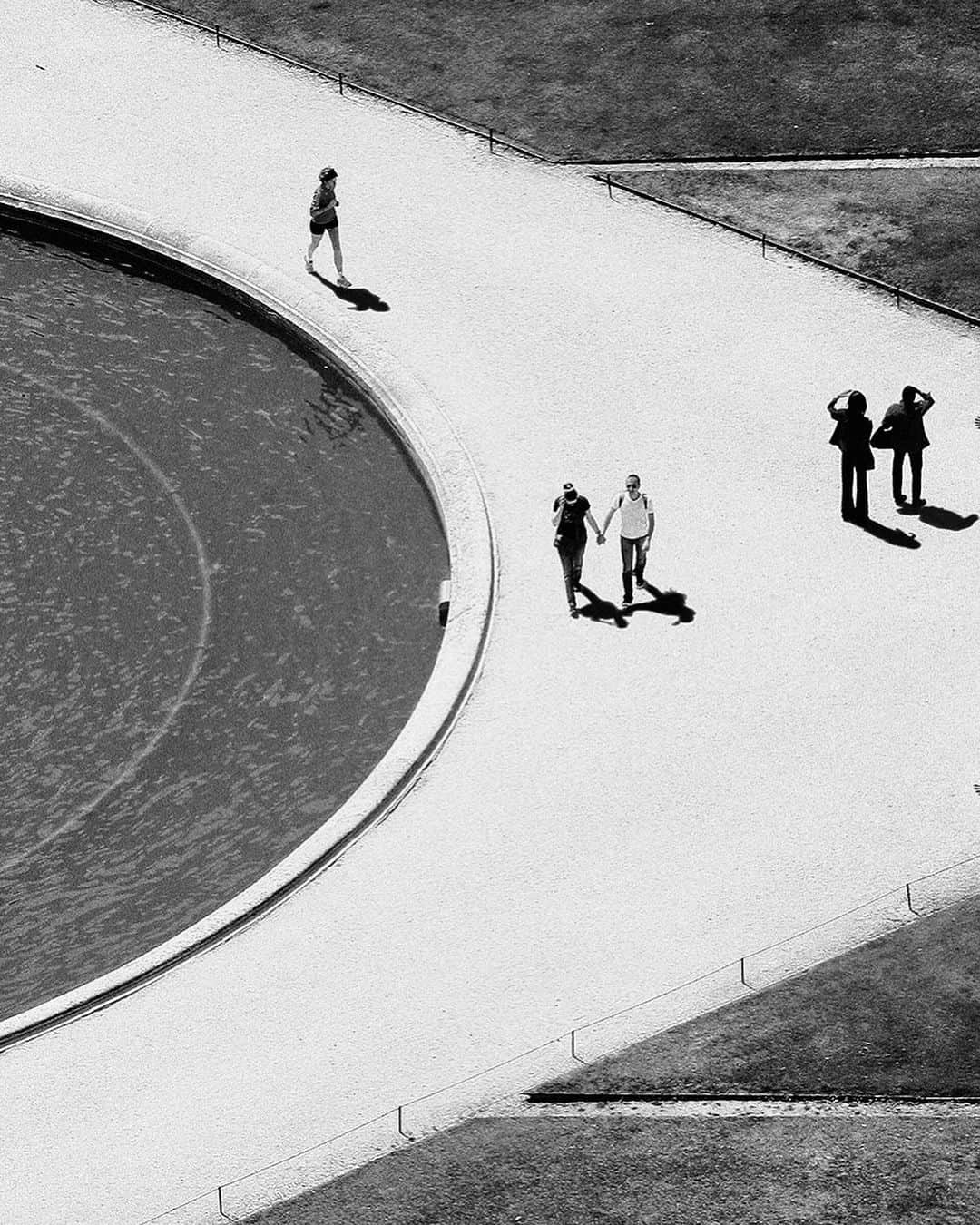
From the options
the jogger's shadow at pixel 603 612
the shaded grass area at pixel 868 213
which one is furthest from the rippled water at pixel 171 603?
the shaded grass area at pixel 868 213

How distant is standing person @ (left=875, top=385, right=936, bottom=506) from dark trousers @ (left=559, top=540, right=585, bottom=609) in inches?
145

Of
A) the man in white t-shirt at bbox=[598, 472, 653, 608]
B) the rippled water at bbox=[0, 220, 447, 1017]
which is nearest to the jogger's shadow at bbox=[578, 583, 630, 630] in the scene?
the man in white t-shirt at bbox=[598, 472, 653, 608]

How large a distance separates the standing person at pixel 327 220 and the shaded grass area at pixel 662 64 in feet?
13.0

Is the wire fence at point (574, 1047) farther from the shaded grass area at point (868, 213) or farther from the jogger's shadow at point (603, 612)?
the shaded grass area at point (868, 213)

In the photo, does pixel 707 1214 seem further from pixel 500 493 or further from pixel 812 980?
pixel 500 493

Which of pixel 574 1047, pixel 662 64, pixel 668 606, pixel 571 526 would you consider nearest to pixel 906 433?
pixel 668 606

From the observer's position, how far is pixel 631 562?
87.9 feet

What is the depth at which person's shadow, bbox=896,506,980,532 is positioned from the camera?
1090 inches

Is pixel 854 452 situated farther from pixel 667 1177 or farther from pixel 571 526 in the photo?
pixel 667 1177

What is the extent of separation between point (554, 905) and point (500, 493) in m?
6.88

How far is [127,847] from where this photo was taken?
24750 millimetres

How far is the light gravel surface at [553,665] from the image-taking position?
71.4 feet

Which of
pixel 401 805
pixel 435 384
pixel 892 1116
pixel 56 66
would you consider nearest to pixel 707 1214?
pixel 892 1116

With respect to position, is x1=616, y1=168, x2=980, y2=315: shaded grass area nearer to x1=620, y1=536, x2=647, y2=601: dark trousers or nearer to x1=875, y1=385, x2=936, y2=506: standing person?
x1=875, y1=385, x2=936, y2=506: standing person
